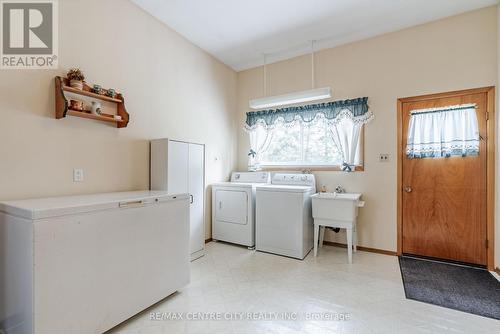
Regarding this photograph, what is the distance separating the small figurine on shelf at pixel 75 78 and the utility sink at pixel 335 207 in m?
2.83

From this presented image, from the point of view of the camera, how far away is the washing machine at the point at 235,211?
353 centimetres

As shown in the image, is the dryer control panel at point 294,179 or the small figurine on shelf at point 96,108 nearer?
the small figurine on shelf at point 96,108

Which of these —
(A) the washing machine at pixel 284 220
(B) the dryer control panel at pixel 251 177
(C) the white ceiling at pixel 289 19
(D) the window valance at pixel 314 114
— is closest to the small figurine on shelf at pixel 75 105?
(C) the white ceiling at pixel 289 19

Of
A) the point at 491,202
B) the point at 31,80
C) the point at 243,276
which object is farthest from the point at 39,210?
the point at 491,202

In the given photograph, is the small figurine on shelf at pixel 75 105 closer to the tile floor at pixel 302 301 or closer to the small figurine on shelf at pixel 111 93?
the small figurine on shelf at pixel 111 93

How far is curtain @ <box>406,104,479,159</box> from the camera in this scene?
285 cm

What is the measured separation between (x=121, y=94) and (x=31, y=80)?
749mm

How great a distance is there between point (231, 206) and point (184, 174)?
1.01 m

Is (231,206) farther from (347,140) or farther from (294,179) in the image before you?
(347,140)

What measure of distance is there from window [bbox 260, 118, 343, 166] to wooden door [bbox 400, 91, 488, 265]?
995 mm

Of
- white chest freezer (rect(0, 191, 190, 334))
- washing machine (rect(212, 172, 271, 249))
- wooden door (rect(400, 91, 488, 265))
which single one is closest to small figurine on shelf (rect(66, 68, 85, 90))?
white chest freezer (rect(0, 191, 190, 334))

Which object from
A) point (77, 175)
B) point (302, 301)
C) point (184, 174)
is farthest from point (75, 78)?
point (302, 301)

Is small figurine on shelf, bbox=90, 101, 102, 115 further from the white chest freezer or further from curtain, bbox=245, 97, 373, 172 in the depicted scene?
curtain, bbox=245, 97, 373, 172

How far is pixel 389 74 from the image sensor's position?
3.26 m
